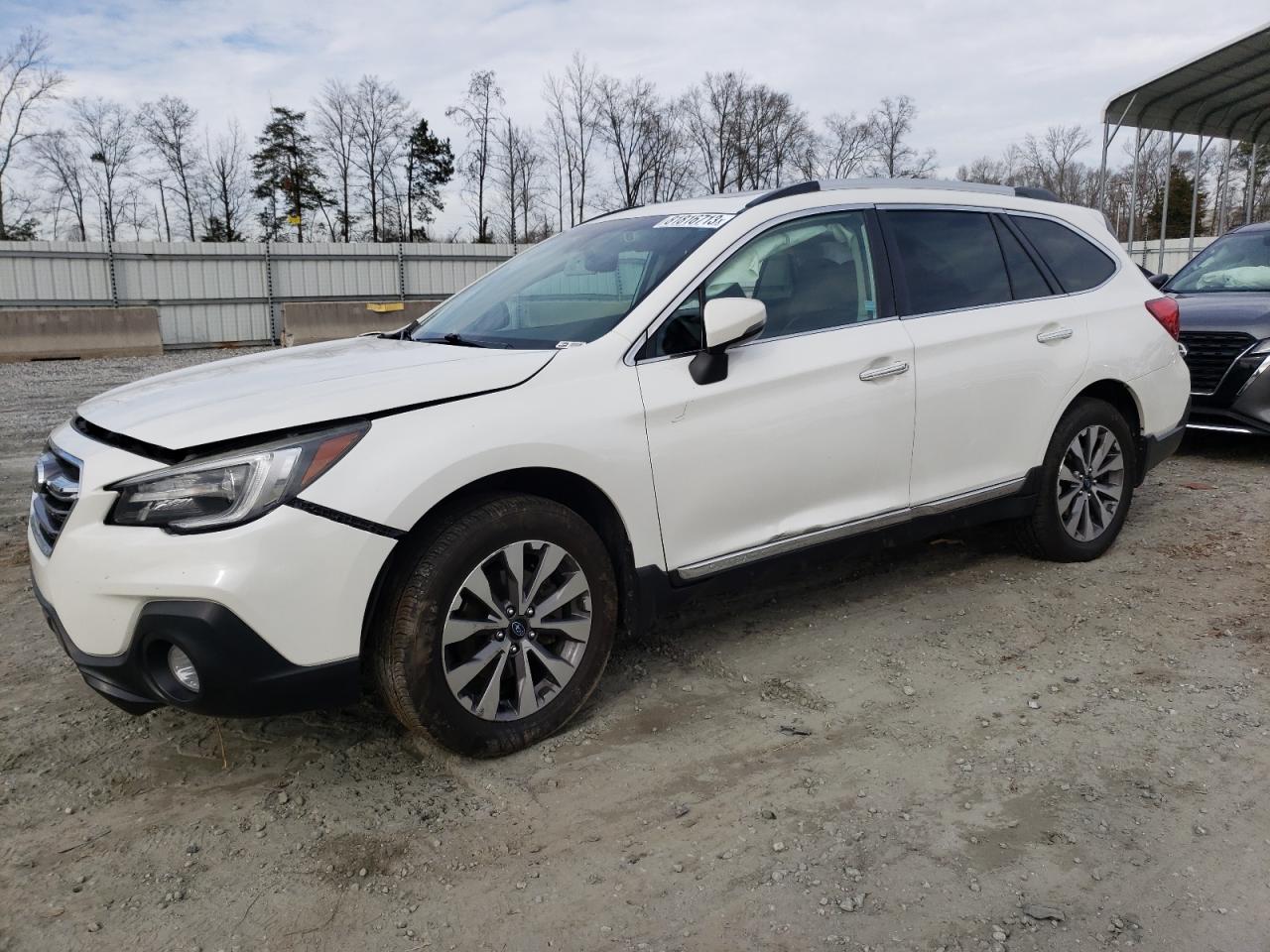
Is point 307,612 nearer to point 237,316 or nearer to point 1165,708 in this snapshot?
point 1165,708

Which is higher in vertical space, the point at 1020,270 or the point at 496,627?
the point at 1020,270

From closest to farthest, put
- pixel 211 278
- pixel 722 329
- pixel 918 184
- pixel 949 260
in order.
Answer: pixel 722 329 → pixel 949 260 → pixel 918 184 → pixel 211 278

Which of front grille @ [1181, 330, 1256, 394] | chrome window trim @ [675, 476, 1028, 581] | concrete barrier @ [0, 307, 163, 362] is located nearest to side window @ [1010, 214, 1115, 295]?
chrome window trim @ [675, 476, 1028, 581]

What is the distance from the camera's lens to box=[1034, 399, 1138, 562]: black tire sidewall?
459 cm

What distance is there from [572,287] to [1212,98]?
68.1ft

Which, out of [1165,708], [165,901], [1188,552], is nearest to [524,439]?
[165,901]

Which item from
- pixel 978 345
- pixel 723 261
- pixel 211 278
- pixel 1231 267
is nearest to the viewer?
pixel 723 261

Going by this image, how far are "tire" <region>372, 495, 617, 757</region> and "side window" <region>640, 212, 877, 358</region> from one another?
76 centimetres

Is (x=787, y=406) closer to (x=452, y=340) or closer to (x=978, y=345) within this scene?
(x=978, y=345)

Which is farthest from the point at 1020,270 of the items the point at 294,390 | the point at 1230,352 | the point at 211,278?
the point at 211,278

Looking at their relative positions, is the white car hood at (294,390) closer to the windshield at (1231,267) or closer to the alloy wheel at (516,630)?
the alloy wheel at (516,630)

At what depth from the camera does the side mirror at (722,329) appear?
128 inches

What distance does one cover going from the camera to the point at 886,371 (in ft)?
12.6

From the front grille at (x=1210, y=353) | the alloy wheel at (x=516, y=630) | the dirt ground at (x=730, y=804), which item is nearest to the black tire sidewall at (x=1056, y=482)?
the dirt ground at (x=730, y=804)
